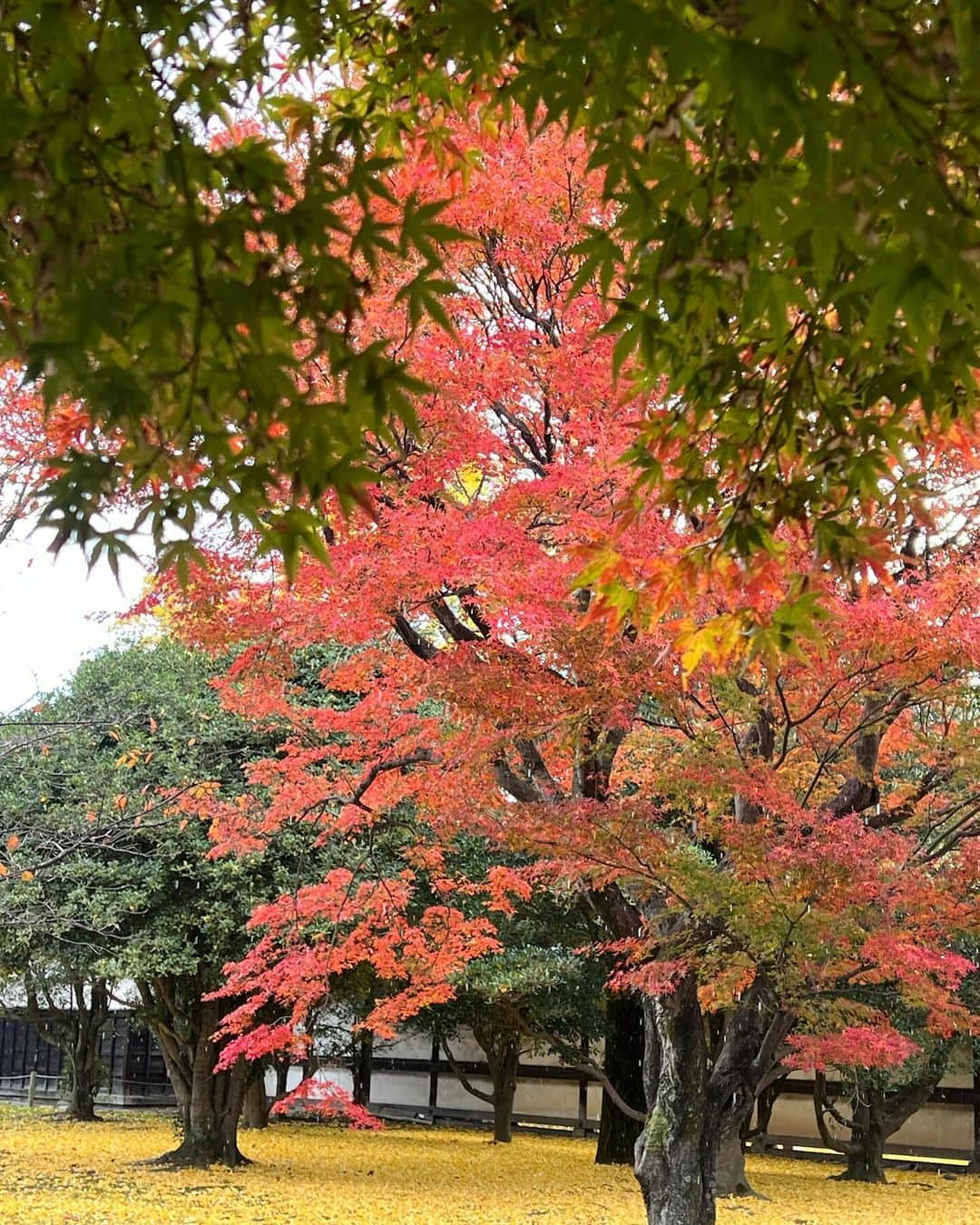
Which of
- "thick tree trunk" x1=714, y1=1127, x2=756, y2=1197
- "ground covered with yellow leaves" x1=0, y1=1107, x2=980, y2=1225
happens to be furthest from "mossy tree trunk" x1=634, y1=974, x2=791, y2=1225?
"thick tree trunk" x1=714, y1=1127, x2=756, y2=1197

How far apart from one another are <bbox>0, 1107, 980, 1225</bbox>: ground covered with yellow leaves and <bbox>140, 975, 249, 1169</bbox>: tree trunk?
36cm

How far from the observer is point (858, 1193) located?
14.4m

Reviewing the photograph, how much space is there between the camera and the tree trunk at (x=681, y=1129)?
7.37 metres

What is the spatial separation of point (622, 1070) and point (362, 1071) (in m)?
9.22

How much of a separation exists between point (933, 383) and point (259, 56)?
1373mm

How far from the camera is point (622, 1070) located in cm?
1407

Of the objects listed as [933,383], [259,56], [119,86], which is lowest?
[933,383]

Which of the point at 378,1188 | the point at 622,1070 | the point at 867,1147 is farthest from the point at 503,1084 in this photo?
the point at 378,1188

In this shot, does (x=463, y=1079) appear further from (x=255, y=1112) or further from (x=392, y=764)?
(x=392, y=764)

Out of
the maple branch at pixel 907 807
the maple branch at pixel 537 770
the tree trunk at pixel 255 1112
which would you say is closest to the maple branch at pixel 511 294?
the maple branch at pixel 537 770

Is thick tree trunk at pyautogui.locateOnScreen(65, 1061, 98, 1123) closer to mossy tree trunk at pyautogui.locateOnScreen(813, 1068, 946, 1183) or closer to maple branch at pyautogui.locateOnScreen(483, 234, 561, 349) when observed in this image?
mossy tree trunk at pyautogui.locateOnScreen(813, 1068, 946, 1183)

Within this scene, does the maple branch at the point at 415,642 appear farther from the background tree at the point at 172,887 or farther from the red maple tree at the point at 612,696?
the background tree at the point at 172,887

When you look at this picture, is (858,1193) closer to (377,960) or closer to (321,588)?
(377,960)

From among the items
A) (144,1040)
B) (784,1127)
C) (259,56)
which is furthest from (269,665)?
(144,1040)
